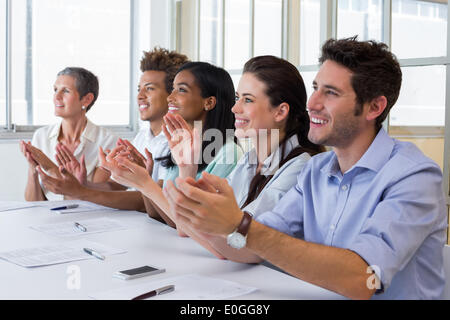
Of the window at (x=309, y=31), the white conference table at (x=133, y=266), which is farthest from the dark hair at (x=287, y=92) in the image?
the window at (x=309, y=31)

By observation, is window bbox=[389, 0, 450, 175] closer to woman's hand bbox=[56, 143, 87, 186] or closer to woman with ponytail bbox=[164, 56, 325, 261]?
woman with ponytail bbox=[164, 56, 325, 261]

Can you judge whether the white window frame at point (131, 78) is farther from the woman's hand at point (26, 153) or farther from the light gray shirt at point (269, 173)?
the light gray shirt at point (269, 173)

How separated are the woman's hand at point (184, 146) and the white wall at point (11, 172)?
3155mm

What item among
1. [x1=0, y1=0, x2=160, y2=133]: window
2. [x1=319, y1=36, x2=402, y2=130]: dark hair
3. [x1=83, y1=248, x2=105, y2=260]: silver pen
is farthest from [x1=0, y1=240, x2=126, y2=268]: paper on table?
[x1=0, y1=0, x2=160, y2=133]: window

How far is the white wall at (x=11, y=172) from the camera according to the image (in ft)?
Answer: 16.2

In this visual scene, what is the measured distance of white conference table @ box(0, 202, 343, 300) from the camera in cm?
148

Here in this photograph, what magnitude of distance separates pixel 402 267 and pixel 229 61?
11.8 ft

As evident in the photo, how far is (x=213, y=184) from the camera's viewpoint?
4.78ft

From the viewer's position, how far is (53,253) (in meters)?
1.86

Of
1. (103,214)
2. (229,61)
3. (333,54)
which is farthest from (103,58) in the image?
(333,54)

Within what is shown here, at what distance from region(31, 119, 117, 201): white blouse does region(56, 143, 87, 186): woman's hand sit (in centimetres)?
72
